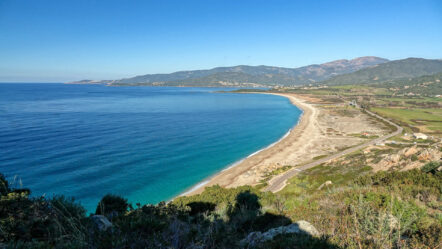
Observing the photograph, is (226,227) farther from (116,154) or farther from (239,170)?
(116,154)

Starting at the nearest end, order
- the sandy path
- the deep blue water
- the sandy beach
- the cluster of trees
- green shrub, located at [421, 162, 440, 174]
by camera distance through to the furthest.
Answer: the cluster of trees, green shrub, located at [421, 162, 440, 174], the deep blue water, the sandy path, the sandy beach

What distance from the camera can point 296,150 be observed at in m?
46.4

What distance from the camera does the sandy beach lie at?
107 feet

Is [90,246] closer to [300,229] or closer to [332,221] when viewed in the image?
[300,229]

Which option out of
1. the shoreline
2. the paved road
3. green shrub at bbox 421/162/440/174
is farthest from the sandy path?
green shrub at bbox 421/162/440/174

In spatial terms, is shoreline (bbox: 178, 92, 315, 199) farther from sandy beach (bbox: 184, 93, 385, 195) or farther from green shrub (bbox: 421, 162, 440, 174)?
green shrub (bbox: 421, 162, 440, 174)

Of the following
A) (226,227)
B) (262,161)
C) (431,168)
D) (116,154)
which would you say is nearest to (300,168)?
(262,161)

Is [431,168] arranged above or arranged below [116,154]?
above

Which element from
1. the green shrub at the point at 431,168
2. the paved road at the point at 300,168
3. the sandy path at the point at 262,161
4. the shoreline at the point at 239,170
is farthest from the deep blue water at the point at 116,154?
the green shrub at the point at 431,168

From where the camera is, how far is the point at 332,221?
263 inches

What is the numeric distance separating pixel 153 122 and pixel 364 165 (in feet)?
194

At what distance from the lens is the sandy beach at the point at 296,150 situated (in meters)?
32.6

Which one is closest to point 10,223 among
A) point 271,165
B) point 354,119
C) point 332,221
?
point 332,221

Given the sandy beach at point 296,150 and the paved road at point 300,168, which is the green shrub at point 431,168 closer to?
the paved road at point 300,168
